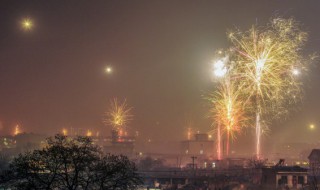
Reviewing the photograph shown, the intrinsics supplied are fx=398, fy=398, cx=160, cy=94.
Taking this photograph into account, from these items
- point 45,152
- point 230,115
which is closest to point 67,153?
point 45,152

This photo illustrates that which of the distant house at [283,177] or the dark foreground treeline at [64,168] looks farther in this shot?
the distant house at [283,177]

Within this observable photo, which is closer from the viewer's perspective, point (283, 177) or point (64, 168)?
point (64, 168)

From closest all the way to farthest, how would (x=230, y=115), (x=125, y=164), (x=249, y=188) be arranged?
(x=125, y=164) → (x=249, y=188) → (x=230, y=115)

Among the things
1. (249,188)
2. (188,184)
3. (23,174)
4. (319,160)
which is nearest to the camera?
(23,174)

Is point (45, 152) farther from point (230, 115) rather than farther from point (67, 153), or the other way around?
point (230, 115)

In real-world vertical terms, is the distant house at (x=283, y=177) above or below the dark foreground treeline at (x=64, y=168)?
below

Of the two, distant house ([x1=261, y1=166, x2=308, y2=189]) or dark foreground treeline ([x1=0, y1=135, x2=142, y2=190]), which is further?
distant house ([x1=261, y1=166, x2=308, y2=189])

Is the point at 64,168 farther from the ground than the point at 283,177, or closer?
farther from the ground

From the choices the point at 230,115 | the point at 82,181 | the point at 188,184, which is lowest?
the point at 188,184

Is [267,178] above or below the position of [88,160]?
below

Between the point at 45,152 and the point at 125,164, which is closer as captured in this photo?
the point at 45,152

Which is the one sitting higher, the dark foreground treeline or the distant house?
the dark foreground treeline
